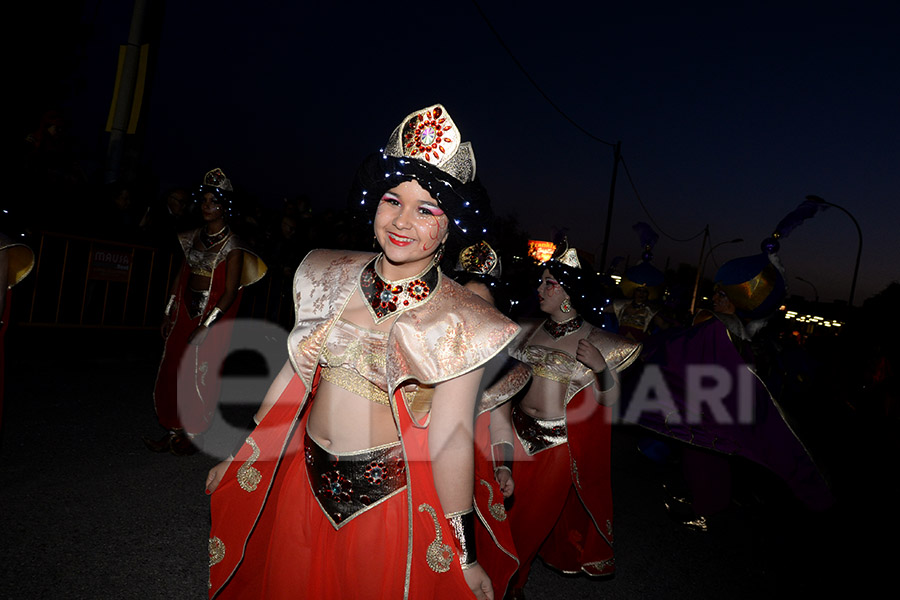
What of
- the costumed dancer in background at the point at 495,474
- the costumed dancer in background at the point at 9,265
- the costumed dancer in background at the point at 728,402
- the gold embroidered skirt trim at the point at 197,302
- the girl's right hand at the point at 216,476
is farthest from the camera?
the gold embroidered skirt trim at the point at 197,302

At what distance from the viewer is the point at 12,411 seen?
480 cm

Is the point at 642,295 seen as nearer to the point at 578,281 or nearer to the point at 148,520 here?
the point at 578,281

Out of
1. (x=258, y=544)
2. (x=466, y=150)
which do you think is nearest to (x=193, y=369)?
(x=258, y=544)

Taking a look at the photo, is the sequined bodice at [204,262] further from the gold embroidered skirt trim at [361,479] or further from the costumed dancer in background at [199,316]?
the gold embroidered skirt trim at [361,479]

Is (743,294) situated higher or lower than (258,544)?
higher

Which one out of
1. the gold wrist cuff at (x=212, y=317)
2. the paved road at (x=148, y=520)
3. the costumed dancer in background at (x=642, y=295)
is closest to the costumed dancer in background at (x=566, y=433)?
the paved road at (x=148, y=520)

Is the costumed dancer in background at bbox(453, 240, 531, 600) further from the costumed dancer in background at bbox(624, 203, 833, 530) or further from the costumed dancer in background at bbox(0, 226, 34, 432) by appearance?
the costumed dancer in background at bbox(624, 203, 833, 530)

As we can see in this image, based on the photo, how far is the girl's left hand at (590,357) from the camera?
347cm

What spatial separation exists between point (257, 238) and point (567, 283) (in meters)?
6.36

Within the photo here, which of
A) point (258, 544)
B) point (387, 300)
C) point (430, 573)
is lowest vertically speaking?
point (258, 544)

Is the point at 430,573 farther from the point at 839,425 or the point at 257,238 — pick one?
the point at 839,425

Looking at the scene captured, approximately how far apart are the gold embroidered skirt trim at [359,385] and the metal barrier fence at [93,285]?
5.88 meters

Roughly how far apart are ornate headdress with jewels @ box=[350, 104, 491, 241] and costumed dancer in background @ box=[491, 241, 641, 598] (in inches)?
71.1

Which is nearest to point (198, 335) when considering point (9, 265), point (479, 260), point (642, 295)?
point (9, 265)
